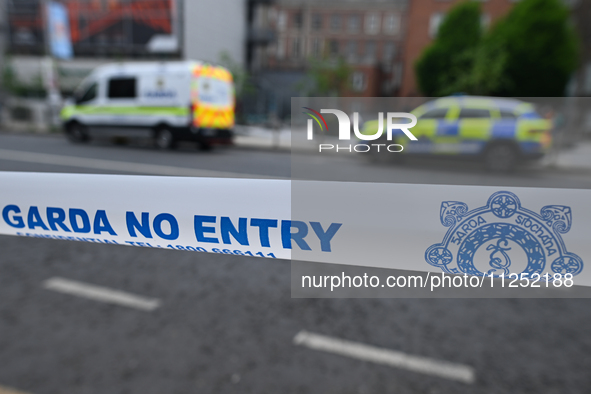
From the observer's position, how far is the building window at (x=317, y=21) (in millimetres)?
52031

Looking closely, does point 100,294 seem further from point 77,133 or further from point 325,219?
point 77,133

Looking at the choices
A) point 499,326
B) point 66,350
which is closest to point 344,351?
point 499,326

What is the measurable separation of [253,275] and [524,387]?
254cm

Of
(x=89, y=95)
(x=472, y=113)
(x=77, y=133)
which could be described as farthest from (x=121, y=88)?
→ (x=472, y=113)

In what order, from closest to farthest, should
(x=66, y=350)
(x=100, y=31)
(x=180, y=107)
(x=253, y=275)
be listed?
(x=66, y=350) → (x=253, y=275) → (x=180, y=107) → (x=100, y=31)

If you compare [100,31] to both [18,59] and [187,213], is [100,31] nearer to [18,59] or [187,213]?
[18,59]

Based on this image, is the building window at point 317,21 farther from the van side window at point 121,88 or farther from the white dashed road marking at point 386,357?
the white dashed road marking at point 386,357

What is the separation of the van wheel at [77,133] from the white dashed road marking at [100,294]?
10024 millimetres

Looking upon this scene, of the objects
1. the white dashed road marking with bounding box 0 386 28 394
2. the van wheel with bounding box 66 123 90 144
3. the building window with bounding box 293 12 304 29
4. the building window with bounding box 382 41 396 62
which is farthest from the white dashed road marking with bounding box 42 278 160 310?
the building window with bounding box 293 12 304 29

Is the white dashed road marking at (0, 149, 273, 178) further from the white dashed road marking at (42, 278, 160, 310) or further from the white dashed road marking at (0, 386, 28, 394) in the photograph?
the white dashed road marking at (0, 386, 28, 394)

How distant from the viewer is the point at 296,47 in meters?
52.8

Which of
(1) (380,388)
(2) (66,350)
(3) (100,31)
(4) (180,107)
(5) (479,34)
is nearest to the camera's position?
(1) (380,388)

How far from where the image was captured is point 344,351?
9.82 ft

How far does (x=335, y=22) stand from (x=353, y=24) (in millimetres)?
2152
